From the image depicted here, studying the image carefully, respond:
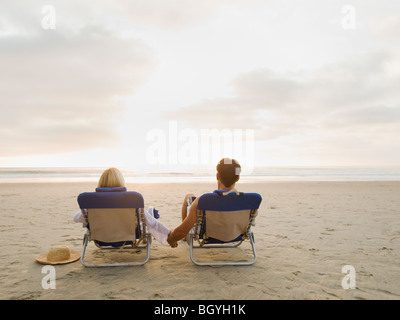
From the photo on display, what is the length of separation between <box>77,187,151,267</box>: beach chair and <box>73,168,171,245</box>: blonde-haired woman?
101mm

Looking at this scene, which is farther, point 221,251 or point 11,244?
point 11,244

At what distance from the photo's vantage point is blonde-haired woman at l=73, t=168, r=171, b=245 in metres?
3.84

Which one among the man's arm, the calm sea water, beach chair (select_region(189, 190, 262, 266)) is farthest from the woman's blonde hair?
the calm sea water

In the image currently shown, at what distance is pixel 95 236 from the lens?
3957 mm

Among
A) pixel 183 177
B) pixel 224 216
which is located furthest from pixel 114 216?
pixel 183 177

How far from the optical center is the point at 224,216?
390 centimetres

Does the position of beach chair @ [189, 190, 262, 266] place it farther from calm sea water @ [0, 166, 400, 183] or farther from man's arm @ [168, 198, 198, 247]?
calm sea water @ [0, 166, 400, 183]

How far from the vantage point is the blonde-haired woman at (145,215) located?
3844 mm

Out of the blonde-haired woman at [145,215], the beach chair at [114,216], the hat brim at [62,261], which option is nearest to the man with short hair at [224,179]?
the blonde-haired woman at [145,215]

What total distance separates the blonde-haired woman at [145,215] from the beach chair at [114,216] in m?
0.10

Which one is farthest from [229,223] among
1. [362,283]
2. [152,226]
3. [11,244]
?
[11,244]
